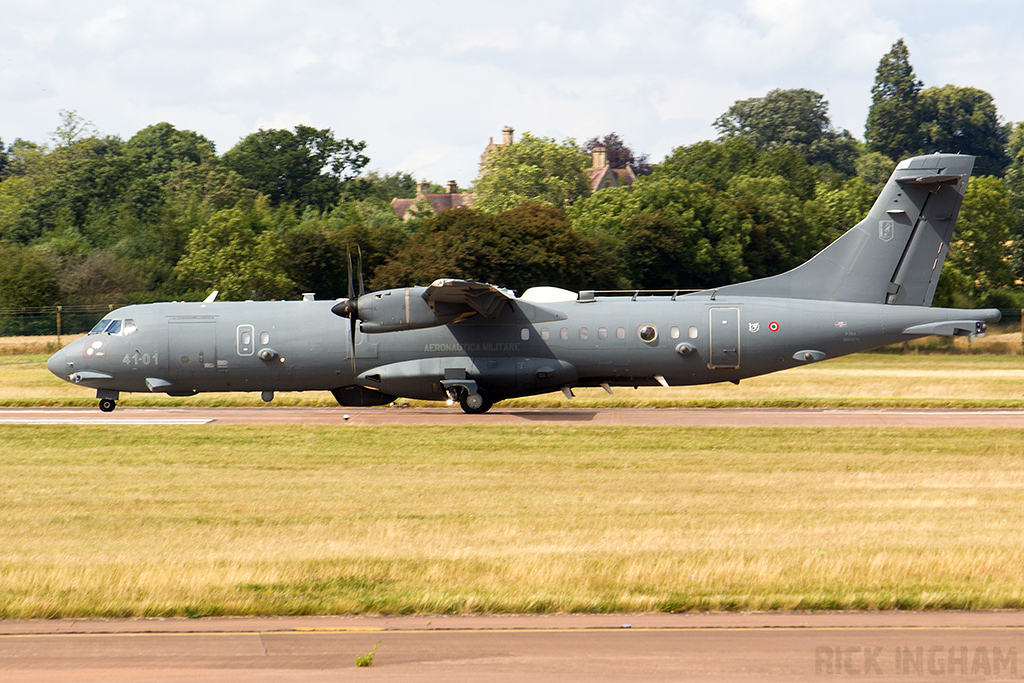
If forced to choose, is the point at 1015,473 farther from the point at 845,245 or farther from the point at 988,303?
the point at 988,303

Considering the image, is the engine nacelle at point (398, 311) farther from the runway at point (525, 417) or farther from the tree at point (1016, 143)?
the tree at point (1016, 143)

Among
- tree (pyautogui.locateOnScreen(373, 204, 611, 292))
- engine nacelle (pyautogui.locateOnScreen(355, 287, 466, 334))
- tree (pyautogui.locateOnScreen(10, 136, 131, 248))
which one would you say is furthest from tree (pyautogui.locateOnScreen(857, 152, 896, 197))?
engine nacelle (pyautogui.locateOnScreen(355, 287, 466, 334))

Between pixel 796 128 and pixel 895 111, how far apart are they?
16452 mm

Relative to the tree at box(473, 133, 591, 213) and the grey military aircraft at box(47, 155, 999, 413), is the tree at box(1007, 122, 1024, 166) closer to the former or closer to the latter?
the tree at box(473, 133, 591, 213)

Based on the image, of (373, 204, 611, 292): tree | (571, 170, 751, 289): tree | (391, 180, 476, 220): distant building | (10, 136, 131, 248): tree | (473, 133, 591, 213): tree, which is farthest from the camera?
(391, 180, 476, 220): distant building

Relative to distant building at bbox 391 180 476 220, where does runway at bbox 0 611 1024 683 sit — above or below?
below

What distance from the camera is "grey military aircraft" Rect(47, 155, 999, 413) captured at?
2850 cm

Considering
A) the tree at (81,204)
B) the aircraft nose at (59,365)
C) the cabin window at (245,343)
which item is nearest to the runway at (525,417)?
the aircraft nose at (59,365)

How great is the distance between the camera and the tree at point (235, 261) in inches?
2393

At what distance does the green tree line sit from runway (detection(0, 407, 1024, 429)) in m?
22.2

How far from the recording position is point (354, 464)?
21.1m

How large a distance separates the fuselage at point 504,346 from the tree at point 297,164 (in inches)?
3420

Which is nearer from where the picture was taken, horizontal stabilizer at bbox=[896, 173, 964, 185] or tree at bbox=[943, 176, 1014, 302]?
horizontal stabilizer at bbox=[896, 173, 964, 185]

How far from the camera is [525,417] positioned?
96.2ft
